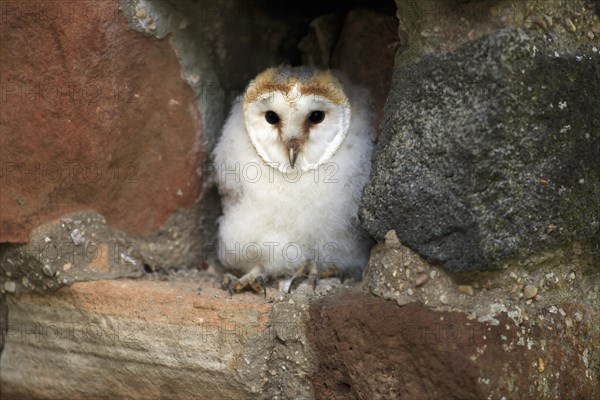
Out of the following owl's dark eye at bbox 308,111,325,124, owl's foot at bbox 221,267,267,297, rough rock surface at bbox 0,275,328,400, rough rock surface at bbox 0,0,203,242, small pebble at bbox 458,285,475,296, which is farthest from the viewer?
owl's dark eye at bbox 308,111,325,124

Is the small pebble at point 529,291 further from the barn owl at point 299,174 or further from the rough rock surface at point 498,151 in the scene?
the barn owl at point 299,174

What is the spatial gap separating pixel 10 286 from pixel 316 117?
4.57 ft

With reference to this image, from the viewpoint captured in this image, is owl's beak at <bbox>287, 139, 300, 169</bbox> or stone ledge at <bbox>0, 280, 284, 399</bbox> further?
owl's beak at <bbox>287, 139, 300, 169</bbox>

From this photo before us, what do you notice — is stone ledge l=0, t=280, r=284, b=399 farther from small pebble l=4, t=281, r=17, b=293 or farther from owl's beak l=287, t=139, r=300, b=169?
owl's beak l=287, t=139, r=300, b=169

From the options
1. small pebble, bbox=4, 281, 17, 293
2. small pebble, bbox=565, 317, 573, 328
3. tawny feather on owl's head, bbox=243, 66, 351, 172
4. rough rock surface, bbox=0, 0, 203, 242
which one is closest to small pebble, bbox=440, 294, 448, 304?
small pebble, bbox=565, 317, 573, 328

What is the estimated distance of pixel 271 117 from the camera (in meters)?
2.94

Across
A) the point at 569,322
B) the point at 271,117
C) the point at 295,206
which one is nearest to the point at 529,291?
the point at 569,322

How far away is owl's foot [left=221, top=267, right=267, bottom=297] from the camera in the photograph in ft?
9.14

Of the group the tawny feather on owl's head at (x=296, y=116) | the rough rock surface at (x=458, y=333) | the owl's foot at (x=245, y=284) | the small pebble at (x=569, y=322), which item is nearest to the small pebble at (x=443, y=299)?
the rough rock surface at (x=458, y=333)

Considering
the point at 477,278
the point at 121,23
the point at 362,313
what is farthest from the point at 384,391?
the point at 121,23

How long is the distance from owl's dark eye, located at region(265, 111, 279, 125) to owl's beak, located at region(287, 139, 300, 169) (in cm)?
13

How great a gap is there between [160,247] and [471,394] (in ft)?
4.90

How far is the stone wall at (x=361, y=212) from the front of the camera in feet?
7.13

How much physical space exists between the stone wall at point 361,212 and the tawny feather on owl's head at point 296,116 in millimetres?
248
